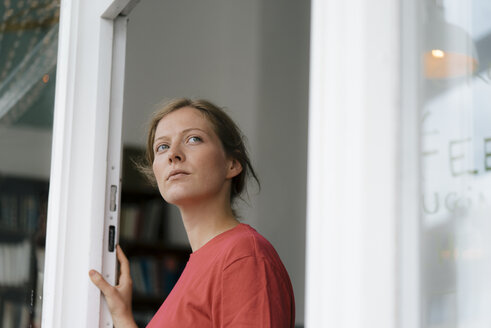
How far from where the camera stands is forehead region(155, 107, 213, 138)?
1.54m

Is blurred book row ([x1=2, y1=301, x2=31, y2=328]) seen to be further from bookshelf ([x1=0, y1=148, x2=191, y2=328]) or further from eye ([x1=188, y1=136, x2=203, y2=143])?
eye ([x1=188, y1=136, x2=203, y2=143])

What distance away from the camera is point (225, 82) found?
466 centimetres

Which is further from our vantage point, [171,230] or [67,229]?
[171,230]

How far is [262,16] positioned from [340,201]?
4.18 meters

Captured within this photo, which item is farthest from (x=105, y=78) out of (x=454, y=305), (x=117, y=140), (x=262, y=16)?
(x=262, y=16)

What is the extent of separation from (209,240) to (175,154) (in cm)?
23

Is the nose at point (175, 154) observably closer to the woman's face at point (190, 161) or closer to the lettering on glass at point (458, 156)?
the woman's face at point (190, 161)

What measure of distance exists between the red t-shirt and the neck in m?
0.10

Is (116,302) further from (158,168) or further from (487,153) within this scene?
(487,153)

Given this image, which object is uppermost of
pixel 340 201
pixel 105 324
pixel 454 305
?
pixel 340 201

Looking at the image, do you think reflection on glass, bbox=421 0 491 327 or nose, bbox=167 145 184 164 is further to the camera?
nose, bbox=167 145 184 164

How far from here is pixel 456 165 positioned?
2.13ft

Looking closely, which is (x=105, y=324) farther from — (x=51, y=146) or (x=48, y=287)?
(x=51, y=146)

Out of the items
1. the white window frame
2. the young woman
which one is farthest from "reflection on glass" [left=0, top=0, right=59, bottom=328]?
the white window frame
